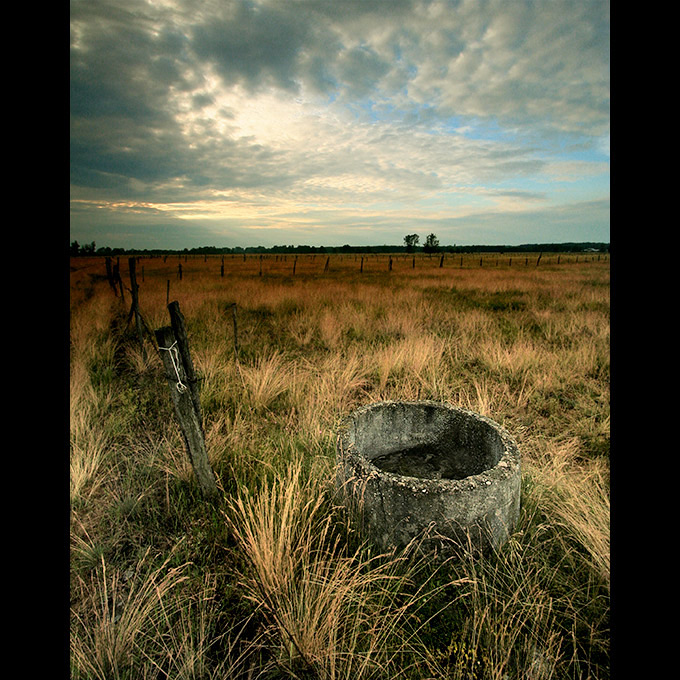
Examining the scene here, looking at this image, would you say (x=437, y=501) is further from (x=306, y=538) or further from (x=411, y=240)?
(x=411, y=240)

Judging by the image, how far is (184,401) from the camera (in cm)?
229

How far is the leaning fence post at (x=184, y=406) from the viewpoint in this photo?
220 cm

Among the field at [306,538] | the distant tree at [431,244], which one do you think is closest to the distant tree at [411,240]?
the distant tree at [431,244]

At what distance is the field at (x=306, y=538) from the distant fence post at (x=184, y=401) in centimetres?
25

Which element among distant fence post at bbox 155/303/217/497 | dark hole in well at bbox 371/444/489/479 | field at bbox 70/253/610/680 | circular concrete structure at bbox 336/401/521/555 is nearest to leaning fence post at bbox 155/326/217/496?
distant fence post at bbox 155/303/217/497

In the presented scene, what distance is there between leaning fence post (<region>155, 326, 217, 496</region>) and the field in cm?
22

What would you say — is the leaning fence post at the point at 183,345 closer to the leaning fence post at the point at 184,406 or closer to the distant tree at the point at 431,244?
the leaning fence post at the point at 184,406

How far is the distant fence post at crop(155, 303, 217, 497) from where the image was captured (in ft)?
7.23

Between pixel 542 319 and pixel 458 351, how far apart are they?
3.74 m

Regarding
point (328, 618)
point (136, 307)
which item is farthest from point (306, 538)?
point (136, 307)

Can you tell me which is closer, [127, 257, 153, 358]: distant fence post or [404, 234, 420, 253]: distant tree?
[127, 257, 153, 358]: distant fence post

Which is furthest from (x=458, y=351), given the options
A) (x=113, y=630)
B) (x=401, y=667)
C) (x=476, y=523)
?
(x=113, y=630)

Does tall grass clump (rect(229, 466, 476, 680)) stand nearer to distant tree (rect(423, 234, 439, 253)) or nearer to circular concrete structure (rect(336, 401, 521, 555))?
circular concrete structure (rect(336, 401, 521, 555))
